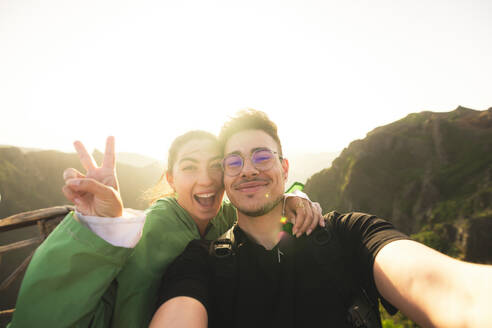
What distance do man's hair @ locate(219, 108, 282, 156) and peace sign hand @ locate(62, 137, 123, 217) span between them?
1.73 metres

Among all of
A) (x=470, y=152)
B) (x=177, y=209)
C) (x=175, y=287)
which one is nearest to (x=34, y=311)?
(x=175, y=287)

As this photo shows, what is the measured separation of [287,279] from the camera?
96.1 inches

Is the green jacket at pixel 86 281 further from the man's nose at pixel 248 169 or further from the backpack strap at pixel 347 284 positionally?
the backpack strap at pixel 347 284

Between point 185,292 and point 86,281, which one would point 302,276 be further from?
point 86,281

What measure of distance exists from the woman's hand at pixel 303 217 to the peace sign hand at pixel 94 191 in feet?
6.54

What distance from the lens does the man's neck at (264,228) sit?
2986mm

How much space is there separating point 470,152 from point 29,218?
4090 centimetres

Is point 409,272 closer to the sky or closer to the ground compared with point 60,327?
closer to the sky

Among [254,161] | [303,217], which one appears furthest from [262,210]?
[254,161]

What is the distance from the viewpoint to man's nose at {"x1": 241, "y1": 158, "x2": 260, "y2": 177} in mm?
3059

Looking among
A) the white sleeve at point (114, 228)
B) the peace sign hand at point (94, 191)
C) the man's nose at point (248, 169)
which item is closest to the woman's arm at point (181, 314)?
the white sleeve at point (114, 228)

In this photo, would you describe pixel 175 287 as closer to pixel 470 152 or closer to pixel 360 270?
pixel 360 270

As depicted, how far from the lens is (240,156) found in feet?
10.5

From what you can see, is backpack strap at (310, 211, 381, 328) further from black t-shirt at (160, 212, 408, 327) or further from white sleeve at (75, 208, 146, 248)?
white sleeve at (75, 208, 146, 248)
